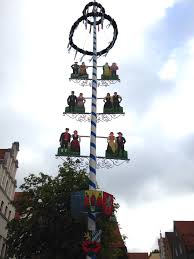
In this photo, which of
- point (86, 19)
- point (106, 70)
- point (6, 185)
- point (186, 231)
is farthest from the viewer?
point (186, 231)

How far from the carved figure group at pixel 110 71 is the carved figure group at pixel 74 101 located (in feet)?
5.56

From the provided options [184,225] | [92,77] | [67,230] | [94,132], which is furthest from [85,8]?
[184,225]

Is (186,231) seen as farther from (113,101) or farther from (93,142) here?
(93,142)

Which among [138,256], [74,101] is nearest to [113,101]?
[74,101]

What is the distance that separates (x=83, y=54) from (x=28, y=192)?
442 inches

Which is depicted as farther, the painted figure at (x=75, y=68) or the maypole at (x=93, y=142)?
the painted figure at (x=75, y=68)

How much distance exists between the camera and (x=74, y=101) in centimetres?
1495

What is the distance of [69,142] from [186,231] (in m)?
35.5

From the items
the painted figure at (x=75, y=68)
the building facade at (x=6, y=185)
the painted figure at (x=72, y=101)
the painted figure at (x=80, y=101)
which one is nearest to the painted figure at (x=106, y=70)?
the painted figure at (x=75, y=68)

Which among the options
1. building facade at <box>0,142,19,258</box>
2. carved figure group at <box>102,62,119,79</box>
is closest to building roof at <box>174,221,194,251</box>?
building facade at <box>0,142,19,258</box>

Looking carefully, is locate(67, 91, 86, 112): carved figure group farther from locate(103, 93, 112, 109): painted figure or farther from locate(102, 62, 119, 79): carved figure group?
locate(102, 62, 119, 79): carved figure group

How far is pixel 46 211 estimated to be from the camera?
71.7 ft

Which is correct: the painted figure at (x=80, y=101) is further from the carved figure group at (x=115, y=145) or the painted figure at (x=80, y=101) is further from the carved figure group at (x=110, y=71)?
the carved figure group at (x=115, y=145)

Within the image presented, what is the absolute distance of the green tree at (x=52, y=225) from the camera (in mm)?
20516
